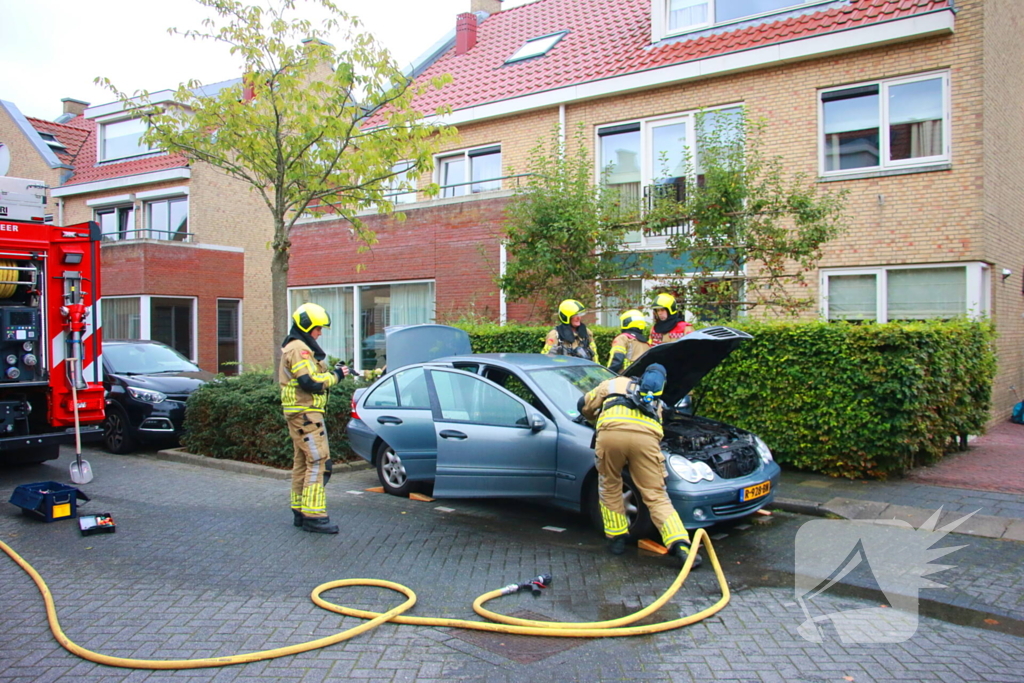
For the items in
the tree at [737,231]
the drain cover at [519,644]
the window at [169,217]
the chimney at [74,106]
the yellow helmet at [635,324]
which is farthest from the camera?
the chimney at [74,106]

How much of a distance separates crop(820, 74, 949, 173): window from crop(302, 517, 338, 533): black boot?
32.4 feet

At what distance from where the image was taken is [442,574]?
5.38 meters

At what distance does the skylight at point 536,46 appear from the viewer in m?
17.2

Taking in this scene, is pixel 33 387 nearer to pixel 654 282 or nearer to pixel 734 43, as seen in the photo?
pixel 654 282

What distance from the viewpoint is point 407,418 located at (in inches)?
304

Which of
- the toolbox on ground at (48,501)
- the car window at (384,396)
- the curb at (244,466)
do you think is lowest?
the curb at (244,466)

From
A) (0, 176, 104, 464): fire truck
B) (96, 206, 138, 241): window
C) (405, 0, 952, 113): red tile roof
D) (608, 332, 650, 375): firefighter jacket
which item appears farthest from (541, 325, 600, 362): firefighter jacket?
(96, 206, 138, 241): window

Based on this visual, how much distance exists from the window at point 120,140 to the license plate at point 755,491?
23817 millimetres

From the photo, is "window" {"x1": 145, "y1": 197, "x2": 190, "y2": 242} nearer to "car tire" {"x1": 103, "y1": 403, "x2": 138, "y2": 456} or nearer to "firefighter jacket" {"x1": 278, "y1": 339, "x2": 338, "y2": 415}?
"car tire" {"x1": 103, "y1": 403, "x2": 138, "y2": 456}

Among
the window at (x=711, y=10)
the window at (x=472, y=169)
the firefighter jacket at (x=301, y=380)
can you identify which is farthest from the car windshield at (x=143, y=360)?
the window at (x=711, y=10)

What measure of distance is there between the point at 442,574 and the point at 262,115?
702 centimetres

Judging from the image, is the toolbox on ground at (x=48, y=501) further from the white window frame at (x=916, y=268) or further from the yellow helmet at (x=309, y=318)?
the white window frame at (x=916, y=268)

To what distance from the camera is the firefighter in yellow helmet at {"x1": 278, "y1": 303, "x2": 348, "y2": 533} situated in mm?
6375

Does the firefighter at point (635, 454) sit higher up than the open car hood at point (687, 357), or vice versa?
the open car hood at point (687, 357)
